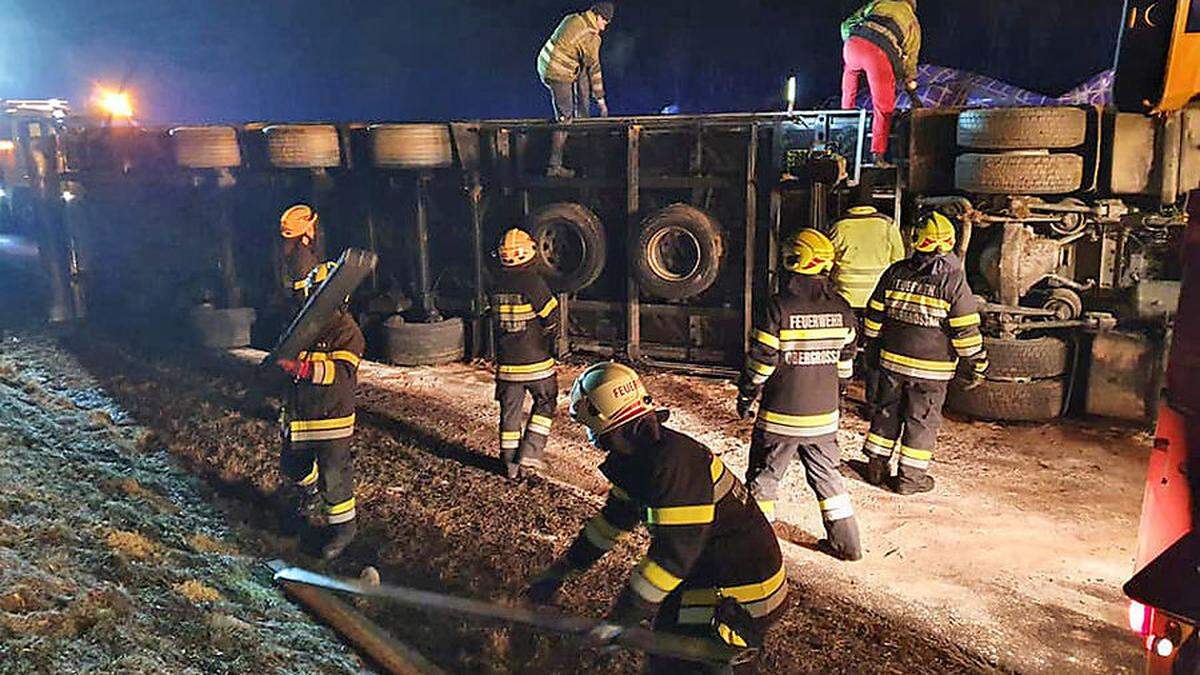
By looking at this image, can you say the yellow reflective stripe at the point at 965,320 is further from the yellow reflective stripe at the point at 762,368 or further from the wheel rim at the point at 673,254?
the wheel rim at the point at 673,254

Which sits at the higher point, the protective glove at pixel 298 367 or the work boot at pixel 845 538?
the protective glove at pixel 298 367

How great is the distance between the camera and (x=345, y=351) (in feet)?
16.2

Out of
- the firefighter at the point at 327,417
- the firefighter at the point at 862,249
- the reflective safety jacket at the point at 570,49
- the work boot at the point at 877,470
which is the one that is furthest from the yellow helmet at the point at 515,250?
the reflective safety jacket at the point at 570,49

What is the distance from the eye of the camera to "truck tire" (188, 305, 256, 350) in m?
10.2

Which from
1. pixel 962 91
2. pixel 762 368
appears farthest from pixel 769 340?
pixel 962 91

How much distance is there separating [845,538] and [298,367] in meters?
3.04

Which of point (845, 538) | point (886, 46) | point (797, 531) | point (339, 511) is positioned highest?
point (886, 46)

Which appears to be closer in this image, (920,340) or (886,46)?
(920,340)

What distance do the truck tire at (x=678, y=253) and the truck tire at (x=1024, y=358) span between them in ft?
8.05

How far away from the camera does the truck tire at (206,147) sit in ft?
32.7

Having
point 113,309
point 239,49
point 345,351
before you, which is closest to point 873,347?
point 345,351

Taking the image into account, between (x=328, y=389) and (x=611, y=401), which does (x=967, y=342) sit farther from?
(x=328, y=389)

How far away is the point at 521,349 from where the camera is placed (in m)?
6.02

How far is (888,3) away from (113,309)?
958cm
